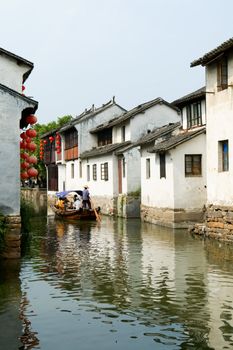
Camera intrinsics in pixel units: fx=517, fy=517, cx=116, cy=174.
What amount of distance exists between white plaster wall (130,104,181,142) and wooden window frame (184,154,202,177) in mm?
8901

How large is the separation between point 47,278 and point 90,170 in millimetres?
28034

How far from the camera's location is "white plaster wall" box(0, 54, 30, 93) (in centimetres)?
1898

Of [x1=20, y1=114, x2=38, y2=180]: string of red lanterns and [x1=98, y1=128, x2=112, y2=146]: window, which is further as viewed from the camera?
[x1=98, y1=128, x2=112, y2=146]: window

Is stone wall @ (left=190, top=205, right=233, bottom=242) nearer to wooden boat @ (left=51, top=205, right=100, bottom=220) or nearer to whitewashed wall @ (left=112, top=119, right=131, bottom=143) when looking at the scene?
wooden boat @ (left=51, top=205, right=100, bottom=220)

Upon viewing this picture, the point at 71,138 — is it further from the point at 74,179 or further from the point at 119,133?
the point at 119,133

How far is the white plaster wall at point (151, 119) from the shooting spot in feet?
110

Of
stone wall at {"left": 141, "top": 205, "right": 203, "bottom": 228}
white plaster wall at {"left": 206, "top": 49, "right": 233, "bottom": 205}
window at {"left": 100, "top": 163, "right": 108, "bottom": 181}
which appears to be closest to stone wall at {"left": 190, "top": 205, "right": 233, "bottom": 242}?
→ white plaster wall at {"left": 206, "top": 49, "right": 233, "bottom": 205}

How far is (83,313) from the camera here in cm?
939

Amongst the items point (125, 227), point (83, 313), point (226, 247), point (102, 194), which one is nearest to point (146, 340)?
point (83, 313)

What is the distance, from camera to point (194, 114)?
997 inches

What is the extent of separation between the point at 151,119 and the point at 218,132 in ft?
47.4

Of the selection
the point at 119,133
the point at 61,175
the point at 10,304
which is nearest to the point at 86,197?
the point at 119,133

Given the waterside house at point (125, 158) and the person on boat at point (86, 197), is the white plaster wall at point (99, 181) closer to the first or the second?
the waterside house at point (125, 158)

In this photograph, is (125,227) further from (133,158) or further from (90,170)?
(90,170)
